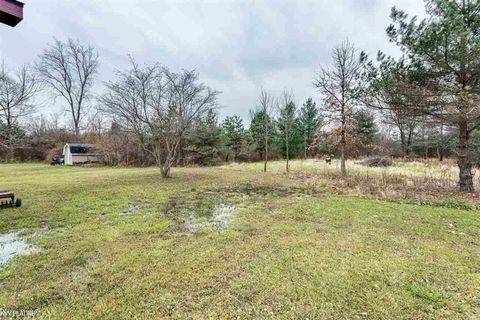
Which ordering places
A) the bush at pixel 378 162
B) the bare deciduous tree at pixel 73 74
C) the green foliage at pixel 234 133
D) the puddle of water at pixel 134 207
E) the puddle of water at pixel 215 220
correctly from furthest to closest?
1. the bare deciduous tree at pixel 73 74
2. the green foliage at pixel 234 133
3. the bush at pixel 378 162
4. the puddle of water at pixel 134 207
5. the puddle of water at pixel 215 220

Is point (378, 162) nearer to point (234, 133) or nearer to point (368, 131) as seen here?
point (368, 131)

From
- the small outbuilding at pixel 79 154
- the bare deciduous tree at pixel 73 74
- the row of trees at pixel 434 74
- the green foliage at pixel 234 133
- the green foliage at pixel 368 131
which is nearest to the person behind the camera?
the row of trees at pixel 434 74

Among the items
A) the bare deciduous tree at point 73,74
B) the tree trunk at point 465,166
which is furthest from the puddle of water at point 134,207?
the bare deciduous tree at point 73,74

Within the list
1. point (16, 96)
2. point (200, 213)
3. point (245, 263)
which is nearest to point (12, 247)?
point (200, 213)

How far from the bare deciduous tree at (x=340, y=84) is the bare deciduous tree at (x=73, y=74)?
26.2m

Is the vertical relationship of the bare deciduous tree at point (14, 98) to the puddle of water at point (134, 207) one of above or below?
above

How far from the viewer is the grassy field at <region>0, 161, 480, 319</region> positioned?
2049 millimetres

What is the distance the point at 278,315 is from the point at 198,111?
10.3 metres

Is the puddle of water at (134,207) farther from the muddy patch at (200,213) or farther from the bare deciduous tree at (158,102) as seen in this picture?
the bare deciduous tree at (158,102)

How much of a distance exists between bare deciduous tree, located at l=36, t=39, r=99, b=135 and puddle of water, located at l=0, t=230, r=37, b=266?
86.6ft

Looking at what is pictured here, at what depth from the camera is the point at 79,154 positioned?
21.3 meters

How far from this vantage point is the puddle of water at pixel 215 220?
4302 millimetres

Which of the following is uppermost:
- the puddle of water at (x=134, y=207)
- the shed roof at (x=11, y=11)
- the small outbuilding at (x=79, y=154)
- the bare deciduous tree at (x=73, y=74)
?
the bare deciduous tree at (x=73, y=74)

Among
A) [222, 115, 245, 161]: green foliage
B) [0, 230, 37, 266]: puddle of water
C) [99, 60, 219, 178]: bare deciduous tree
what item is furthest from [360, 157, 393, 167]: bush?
[0, 230, 37, 266]: puddle of water
